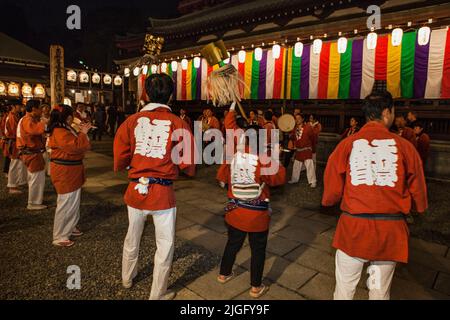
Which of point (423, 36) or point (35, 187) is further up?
point (423, 36)

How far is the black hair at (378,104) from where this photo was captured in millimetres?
2668

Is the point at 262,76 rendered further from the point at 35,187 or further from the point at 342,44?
the point at 35,187

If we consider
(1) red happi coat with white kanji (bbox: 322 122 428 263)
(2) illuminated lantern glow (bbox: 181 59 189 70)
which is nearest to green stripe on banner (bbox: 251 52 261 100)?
(2) illuminated lantern glow (bbox: 181 59 189 70)

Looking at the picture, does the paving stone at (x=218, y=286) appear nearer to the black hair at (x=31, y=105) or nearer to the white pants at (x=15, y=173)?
the black hair at (x=31, y=105)

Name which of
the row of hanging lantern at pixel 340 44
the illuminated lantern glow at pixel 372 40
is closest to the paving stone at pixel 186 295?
the row of hanging lantern at pixel 340 44

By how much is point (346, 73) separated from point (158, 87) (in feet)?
30.7

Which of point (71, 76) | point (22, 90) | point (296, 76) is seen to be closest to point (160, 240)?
point (296, 76)

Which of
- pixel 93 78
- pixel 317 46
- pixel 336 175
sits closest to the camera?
pixel 336 175

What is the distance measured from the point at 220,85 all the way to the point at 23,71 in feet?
91.6

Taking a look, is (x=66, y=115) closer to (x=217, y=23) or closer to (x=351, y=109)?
(x=351, y=109)

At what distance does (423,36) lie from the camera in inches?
358

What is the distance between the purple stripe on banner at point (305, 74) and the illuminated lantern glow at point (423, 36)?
3.62 meters

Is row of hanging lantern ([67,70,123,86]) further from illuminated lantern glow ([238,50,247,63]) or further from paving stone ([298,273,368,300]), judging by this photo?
paving stone ([298,273,368,300])

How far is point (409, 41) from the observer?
952 centimetres
